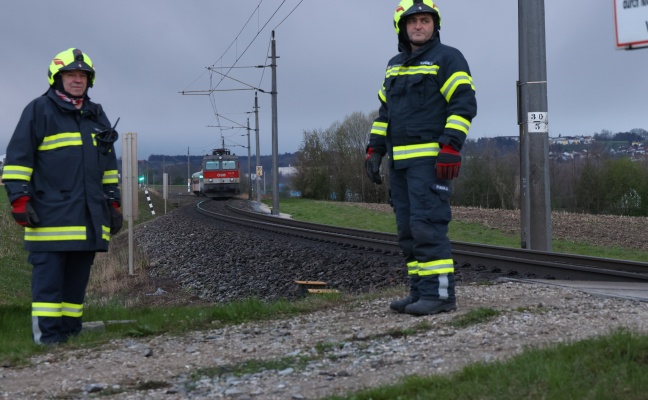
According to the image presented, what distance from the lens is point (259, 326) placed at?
7012mm

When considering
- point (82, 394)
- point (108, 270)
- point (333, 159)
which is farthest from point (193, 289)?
point (333, 159)

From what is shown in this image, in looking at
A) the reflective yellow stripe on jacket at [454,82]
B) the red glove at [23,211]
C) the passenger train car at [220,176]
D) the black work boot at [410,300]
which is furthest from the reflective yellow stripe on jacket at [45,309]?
the passenger train car at [220,176]

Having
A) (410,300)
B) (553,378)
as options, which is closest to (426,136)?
(410,300)

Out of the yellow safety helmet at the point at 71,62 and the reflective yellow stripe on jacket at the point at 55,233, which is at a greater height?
the yellow safety helmet at the point at 71,62

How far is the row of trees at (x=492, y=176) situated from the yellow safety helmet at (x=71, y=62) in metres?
50.3

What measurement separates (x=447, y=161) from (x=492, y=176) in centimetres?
6082

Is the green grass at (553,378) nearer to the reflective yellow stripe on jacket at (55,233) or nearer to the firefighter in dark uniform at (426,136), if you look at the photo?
the firefighter in dark uniform at (426,136)

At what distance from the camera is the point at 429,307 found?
6.79 m

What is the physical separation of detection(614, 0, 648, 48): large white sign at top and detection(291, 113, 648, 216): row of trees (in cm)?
5107

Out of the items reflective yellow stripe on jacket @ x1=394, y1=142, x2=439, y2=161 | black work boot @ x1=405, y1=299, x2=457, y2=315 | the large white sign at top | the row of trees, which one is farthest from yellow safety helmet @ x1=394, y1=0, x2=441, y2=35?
the row of trees

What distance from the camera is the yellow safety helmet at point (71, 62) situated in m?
7.02

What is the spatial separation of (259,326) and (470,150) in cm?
6509

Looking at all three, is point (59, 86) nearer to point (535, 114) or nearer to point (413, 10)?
point (413, 10)

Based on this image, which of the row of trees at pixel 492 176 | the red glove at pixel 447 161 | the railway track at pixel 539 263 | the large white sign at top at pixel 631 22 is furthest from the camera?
the row of trees at pixel 492 176
